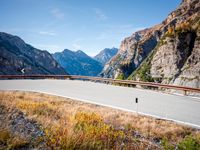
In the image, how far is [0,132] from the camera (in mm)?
5211

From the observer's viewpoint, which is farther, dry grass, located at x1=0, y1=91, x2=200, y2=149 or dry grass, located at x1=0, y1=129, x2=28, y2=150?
dry grass, located at x1=0, y1=91, x2=200, y2=149

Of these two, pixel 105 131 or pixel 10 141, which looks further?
pixel 105 131

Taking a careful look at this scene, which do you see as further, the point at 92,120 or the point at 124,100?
the point at 124,100

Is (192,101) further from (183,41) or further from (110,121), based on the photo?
(183,41)

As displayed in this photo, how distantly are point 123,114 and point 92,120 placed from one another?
3.39m

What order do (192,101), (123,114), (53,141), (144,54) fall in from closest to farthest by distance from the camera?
(53,141) < (123,114) < (192,101) < (144,54)

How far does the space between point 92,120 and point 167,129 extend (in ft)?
9.64

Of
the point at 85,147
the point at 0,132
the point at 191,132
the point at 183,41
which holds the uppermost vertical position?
the point at 183,41

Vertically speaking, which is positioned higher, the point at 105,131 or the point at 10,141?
the point at 10,141

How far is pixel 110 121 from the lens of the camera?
8.89 m

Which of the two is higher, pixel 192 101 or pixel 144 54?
pixel 144 54

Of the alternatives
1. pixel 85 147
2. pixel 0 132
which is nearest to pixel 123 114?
pixel 85 147

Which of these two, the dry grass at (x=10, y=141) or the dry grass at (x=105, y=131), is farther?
the dry grass at (x=105, y=131)

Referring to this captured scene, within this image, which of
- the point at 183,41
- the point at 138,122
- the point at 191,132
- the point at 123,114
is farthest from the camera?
the point at 183,41
